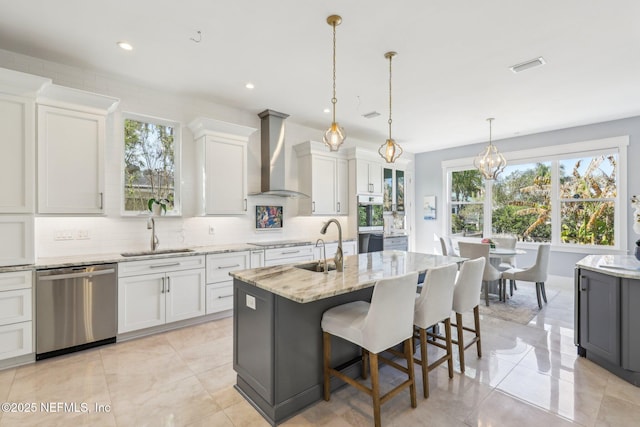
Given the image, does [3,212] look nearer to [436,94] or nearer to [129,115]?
[129,115]

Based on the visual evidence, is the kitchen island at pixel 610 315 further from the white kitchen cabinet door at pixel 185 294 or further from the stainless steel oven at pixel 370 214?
the white kitchen cabinet door at pixel 185 294

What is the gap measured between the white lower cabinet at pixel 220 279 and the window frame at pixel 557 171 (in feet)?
17.8

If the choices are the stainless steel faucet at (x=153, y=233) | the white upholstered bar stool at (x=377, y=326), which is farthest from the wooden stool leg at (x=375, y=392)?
the stainless steel faucet at (x=153, y=233)

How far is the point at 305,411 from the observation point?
6.95 feet

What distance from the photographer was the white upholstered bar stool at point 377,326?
192 cm

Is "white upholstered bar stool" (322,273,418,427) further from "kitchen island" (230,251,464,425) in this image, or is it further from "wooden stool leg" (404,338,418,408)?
"kitchen island" (230,251,464,425)

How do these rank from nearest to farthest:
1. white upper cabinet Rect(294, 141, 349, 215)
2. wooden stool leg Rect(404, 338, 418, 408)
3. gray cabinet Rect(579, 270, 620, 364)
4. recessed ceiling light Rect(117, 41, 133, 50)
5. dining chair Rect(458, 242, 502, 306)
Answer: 1. wooden stool leg Rect(404, 338, 418, 408)
2. gray cabinet Rect(579, 270, 620, 364)
3. recessed ceiling light Rect(117, 41, 133, 50)
4. dining chair Rect(458, 242, 502, 306)
5. white upper cabinet Rect(294, 141, 349, 215)

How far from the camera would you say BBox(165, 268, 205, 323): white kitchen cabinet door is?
3.51m

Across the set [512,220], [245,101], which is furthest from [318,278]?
[512,220]

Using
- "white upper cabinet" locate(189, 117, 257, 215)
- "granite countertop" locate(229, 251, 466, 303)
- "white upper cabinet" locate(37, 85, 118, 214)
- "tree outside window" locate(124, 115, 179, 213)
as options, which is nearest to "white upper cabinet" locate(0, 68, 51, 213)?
"white upper cabinet" locate(37, 85, 118, 214)

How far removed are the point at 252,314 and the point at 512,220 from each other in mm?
6155

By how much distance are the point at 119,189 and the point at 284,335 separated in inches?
118

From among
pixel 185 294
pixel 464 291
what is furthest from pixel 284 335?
pixel 185 294

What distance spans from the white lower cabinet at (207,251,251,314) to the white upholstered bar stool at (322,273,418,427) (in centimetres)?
202
